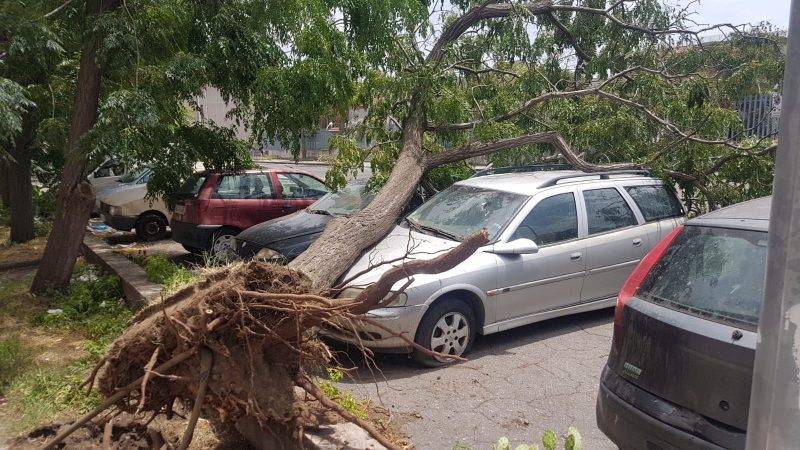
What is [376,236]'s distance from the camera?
6266mm

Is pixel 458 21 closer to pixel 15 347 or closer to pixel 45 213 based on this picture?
pixel 15 347

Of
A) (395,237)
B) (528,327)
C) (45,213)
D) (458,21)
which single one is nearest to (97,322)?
(395,237)

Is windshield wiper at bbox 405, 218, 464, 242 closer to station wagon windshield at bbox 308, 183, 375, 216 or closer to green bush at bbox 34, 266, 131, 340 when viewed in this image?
station wagon windshield at bbox 308, 183, 375, 216

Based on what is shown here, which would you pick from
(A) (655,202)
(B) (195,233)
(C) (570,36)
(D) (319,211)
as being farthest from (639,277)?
(B) (195,233)

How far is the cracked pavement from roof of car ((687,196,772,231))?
165 centimetres

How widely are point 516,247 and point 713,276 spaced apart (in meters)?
2.41

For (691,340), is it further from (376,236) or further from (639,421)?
(376,236)

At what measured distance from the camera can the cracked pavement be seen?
14.2 feet

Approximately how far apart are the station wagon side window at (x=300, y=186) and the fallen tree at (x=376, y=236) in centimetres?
241

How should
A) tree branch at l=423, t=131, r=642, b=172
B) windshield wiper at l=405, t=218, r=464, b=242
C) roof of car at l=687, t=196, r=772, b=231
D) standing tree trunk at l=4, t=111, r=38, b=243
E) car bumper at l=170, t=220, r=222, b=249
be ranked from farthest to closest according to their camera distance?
standing tree trunk at l=4, t=111, r=38, b=243 < car bumper at l=170, t=220, r=222, b=249 < tree branch at l=423, t=131, r=642, b=172 < windshield wiper at l=405, t=218, r=464, b=242 < roof of car at l=687, t=196, r=772, b=231

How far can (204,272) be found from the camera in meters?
3.65

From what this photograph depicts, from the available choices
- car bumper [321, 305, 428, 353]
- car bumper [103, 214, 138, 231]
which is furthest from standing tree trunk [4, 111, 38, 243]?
car bumper [321, 305, 428, 353]

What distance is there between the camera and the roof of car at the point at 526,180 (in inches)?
248

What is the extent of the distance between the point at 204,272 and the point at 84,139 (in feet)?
12.4
